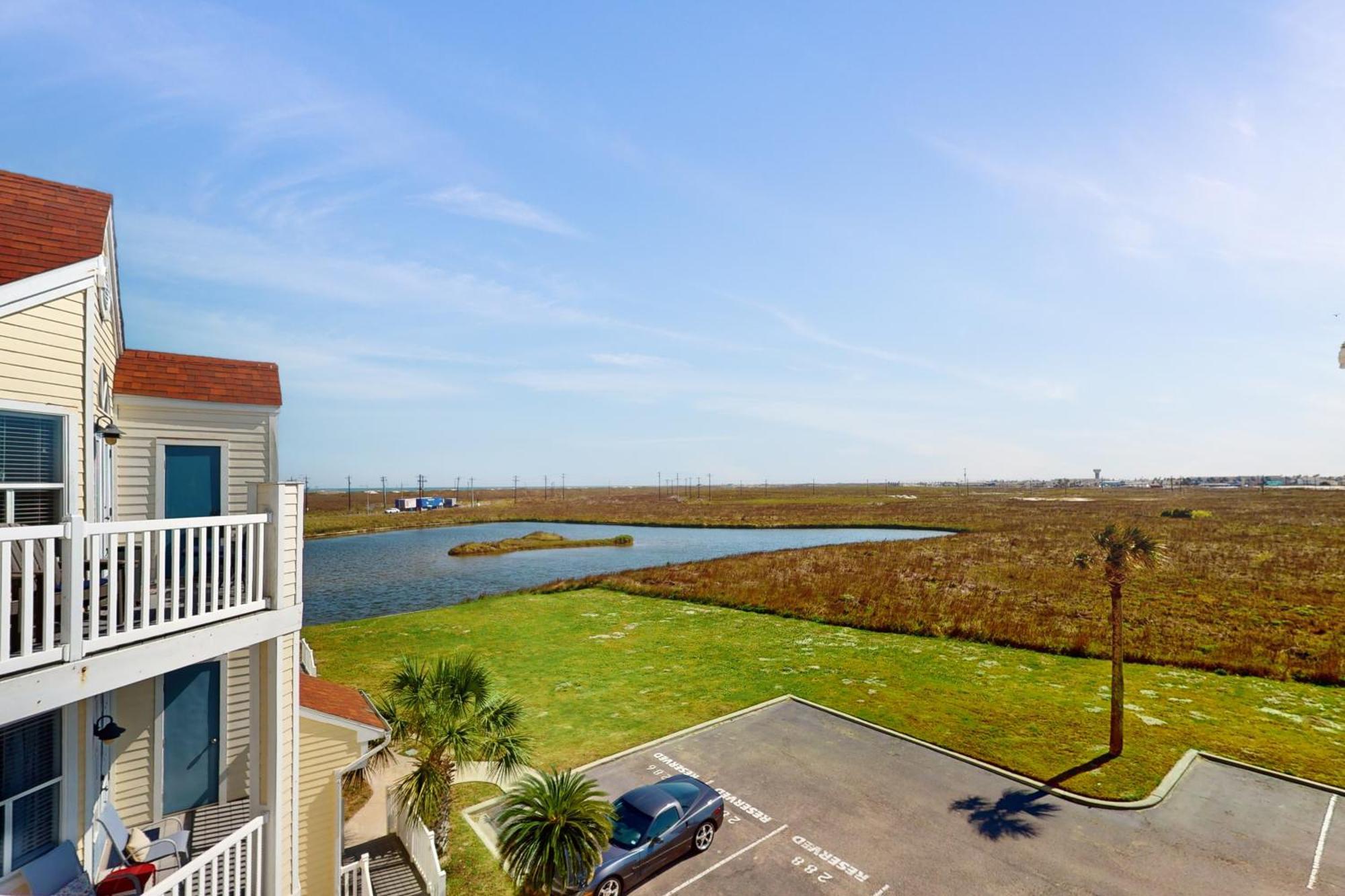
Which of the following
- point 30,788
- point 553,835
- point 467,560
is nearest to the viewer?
point 30,788

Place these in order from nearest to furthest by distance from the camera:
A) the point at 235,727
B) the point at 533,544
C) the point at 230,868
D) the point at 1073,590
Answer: the point at 230,868, the point at 235,727, the point at 1073,590, the point at 533,544

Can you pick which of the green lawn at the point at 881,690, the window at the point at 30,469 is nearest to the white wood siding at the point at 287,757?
the window at the point at 30,469

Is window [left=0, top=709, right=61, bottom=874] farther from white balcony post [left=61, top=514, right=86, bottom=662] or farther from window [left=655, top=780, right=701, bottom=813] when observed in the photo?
window [left=655, top=780, right=701, bottom=813]

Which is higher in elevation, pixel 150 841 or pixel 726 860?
pixel 150 841

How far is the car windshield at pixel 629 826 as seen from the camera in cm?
993

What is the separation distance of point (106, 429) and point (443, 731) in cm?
683

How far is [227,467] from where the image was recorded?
9086mm

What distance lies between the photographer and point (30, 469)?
234 inches

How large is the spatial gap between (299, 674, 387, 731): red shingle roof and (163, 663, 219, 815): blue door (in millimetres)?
1231

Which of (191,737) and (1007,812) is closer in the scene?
(191,737)

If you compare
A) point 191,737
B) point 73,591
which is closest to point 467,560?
point 191,737

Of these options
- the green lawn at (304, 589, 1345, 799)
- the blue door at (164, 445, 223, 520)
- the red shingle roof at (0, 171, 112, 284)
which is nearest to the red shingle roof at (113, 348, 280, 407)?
the blue door at (164, 445, 223, 520)

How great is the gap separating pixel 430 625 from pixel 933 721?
23550 mm

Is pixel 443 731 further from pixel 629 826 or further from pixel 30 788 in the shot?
pixel 30 788
